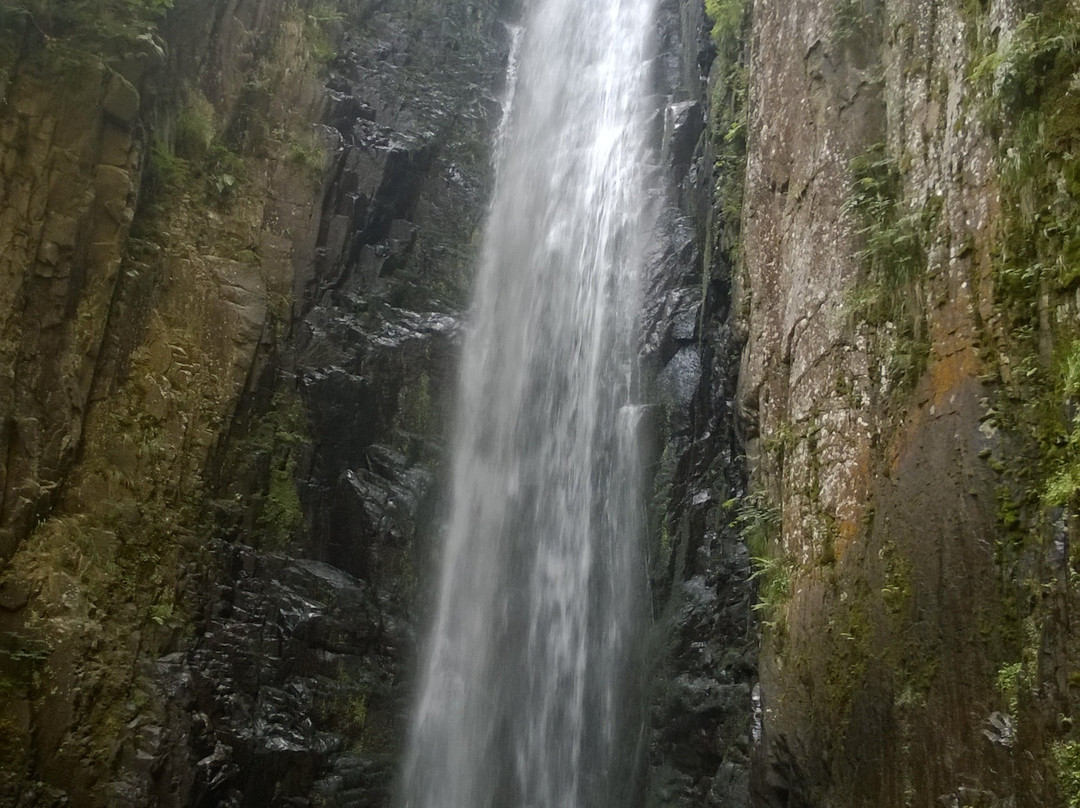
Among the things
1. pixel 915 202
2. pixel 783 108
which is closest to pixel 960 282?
pixel 915 202

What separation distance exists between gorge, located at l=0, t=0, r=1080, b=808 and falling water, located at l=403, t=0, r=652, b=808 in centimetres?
10

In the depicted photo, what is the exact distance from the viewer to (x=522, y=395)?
12391 mm

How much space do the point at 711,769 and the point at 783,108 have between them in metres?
6.63

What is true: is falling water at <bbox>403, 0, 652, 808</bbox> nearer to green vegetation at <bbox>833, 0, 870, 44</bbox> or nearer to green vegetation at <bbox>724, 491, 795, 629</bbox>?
green vegetation at <bbox>724, 491, 795, 629</bbox>

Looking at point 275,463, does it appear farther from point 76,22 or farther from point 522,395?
point 76,22

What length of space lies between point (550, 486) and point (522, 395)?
1616 millimetres

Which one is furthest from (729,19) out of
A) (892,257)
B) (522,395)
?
(892,257)

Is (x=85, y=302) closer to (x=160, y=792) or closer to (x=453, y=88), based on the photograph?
(x=160, y=792)

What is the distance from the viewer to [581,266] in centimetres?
1277

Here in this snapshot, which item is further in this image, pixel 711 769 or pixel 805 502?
pixel 711 769

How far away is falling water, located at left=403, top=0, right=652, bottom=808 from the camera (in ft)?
32.5

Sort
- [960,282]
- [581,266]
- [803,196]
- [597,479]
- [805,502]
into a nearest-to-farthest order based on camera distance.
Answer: [960,282] < [805,502] < [803,196] < [597,479] < [581,266]

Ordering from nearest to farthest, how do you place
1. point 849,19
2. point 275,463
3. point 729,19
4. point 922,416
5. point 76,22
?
point 922,416, point 849,19, point 76,22, point 729,19, point 275,463

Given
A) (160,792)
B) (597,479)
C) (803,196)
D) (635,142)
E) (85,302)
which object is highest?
(635,142)
